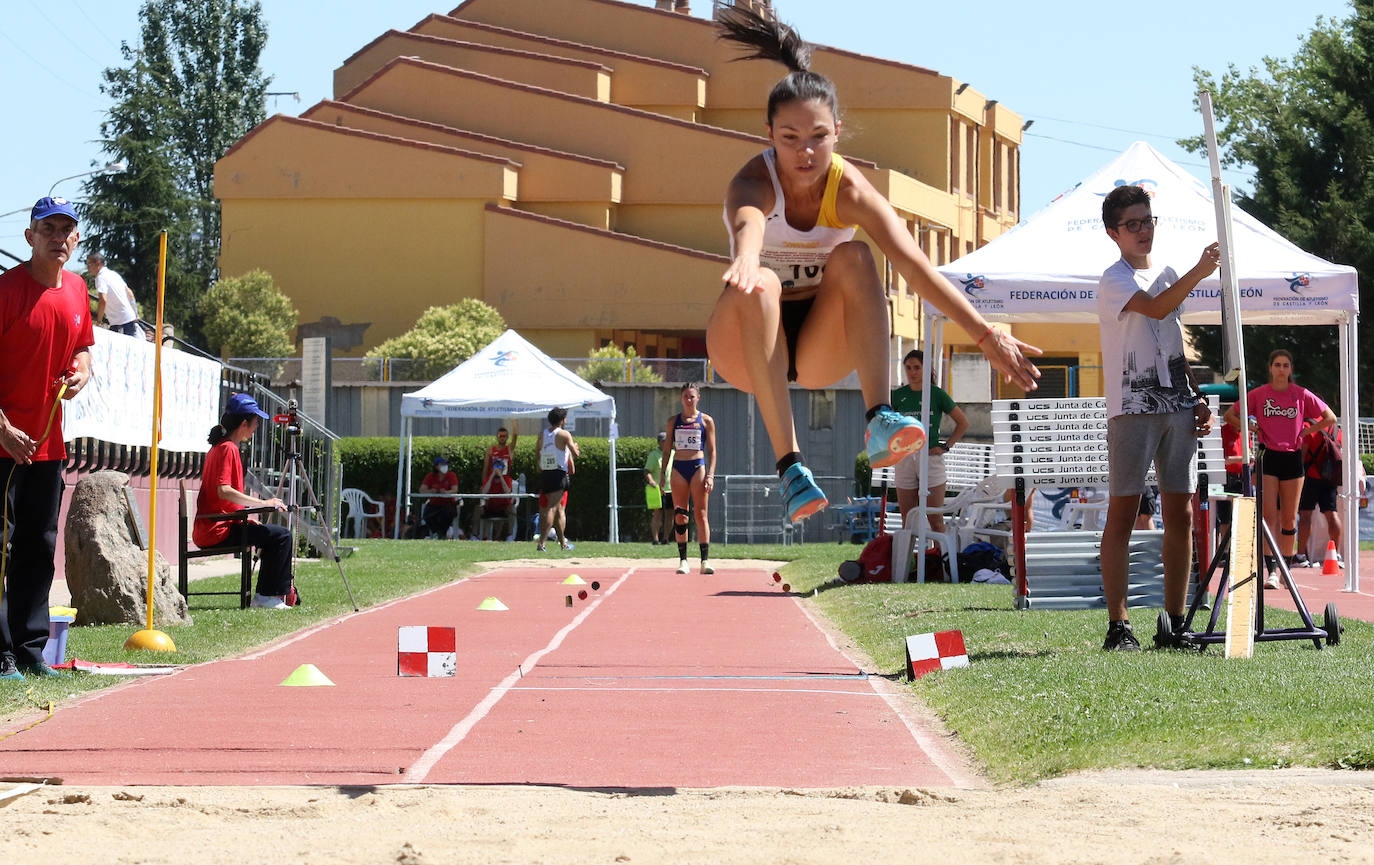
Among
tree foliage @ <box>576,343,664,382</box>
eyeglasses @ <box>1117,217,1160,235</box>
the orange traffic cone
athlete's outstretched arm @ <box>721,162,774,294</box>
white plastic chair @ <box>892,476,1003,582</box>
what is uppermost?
tree foliage @ <box>576,343,664,382</box>

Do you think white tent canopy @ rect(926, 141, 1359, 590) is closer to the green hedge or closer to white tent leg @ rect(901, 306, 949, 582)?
white tent leg @ rect(901, 306, 949, 582)

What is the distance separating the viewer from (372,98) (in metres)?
50.8

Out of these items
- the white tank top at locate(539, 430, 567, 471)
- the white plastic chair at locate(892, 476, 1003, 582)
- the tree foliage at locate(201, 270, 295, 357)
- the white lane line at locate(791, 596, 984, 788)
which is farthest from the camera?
the tree foliage at locate(201, 270, 295, 357)

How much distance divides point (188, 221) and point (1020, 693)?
62770mm

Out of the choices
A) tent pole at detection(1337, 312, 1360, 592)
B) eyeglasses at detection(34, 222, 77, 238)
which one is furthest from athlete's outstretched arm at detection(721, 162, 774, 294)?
tent pole at detection(1337, 312, 1360, 592)

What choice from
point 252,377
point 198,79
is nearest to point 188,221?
point 198,79

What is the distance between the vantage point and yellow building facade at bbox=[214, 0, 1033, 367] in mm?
46750

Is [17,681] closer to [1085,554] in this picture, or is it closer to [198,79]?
[1085,554]

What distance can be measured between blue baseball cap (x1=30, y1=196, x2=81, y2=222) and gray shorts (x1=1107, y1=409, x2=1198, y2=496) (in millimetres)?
5194

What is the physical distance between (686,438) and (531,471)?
13.8 m

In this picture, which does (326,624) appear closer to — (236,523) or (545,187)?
(236,523)

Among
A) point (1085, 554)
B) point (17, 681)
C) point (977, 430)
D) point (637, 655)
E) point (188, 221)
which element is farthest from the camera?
point (188, 221)

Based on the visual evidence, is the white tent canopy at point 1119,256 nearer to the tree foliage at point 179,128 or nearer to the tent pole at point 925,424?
the tent pole at point 925,424

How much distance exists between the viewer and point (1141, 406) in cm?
842
